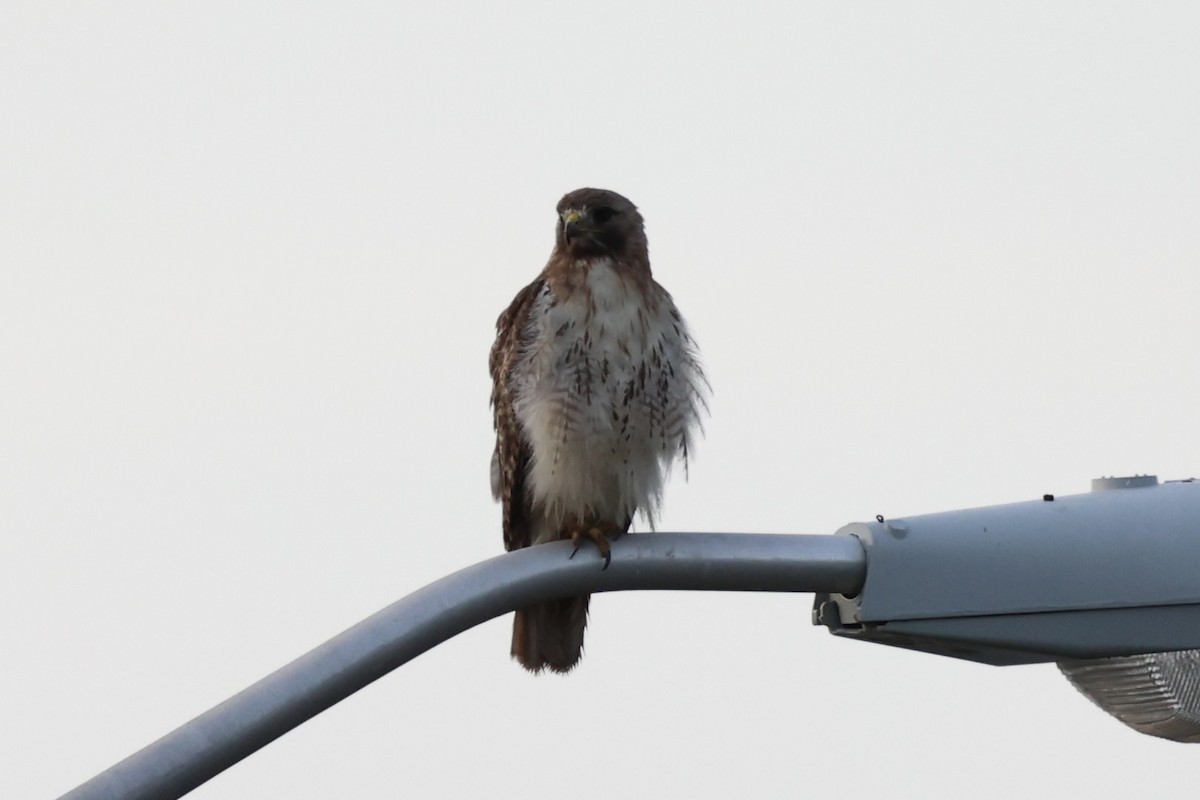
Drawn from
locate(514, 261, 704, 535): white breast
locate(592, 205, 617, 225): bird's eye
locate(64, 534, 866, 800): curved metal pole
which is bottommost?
locate(64, 534, 866, 800): curved metal pole

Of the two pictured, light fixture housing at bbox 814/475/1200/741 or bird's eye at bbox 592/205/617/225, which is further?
bird's eye at bbox 592/205/617/225

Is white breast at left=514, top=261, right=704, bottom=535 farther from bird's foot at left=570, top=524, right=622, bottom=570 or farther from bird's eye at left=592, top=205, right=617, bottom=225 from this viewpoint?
bird's eye at left=592, top=205, right=617, bottom=225

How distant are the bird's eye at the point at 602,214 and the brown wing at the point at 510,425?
25 centimetres

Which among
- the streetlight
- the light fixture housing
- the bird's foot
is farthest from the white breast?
the light fixture housing

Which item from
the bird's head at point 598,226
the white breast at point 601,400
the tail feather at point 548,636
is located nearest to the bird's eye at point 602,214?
the bird's head at point 598,226

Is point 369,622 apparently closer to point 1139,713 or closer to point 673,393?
point 1139,713

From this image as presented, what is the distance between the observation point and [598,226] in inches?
193

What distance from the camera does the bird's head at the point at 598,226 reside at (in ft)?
15.9

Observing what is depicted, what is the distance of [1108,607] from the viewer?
10.5ft

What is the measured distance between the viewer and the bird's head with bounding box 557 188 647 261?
4.85 metres

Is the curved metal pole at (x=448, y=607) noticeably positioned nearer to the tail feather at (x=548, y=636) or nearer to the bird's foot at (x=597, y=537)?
the bird's foot at (x=597, y=537)

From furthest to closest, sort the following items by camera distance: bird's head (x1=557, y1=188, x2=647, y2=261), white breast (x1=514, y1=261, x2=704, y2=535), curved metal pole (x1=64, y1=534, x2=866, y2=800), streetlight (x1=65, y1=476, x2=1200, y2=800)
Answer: bird's head (x1=557, y1=188, x2=647, y2=261) < white breast (x1=514, y1=261, x2=704, y2=535) < streetlight (x1=65, y1=476, x2=1200, y2=800) < curved metal pole (x1=64, y1=534, x2=866, y2=800)

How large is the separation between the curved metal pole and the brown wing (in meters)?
1.30

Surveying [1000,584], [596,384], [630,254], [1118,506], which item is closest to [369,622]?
[1000,584]
